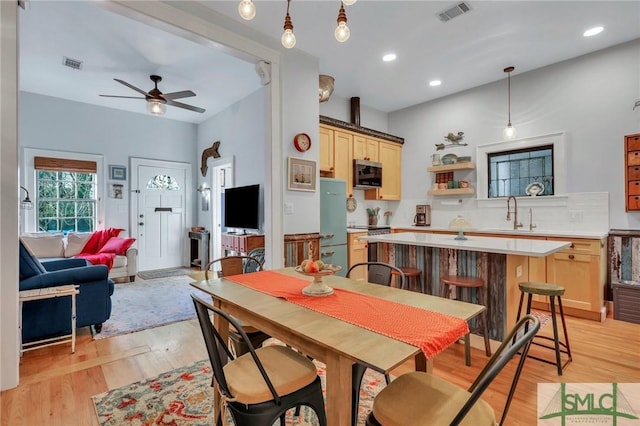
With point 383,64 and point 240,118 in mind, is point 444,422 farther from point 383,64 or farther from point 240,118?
point 240,118

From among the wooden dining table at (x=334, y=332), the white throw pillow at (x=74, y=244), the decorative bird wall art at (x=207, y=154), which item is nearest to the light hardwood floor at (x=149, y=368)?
the wooden dining table at (x=334, y=332)

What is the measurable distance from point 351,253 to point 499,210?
2334 millimetres

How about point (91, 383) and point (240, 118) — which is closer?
point (91, 383)

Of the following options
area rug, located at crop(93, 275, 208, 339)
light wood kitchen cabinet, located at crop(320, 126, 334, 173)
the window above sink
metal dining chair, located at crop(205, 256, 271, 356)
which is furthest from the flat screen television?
the window above sink

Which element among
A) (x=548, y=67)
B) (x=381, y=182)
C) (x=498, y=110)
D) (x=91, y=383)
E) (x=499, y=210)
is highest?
(x=548, y=67)

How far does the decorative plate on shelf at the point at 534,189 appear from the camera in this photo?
14.3ft

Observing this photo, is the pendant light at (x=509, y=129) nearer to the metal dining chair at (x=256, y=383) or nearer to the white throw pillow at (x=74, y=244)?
the metal dining chair at (x=256, y=383)

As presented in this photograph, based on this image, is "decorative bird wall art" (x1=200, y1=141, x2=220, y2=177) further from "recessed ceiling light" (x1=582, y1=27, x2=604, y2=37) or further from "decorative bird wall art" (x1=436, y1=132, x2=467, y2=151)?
"recessed ceiling light" (x1=582, y1=27, x2=604, y2=37)

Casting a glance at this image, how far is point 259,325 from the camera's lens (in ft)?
4.92

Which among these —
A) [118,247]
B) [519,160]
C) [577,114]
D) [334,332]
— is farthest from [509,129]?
[118,247]

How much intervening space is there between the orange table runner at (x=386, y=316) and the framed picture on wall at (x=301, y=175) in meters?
1.95

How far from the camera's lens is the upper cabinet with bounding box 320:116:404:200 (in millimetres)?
4609

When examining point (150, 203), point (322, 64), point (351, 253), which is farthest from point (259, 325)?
point (150, 203)

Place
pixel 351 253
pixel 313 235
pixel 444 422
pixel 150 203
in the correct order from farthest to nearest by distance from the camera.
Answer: pixel 150 203, pixel 351 253, pixel 313 235, pixel 444 422
